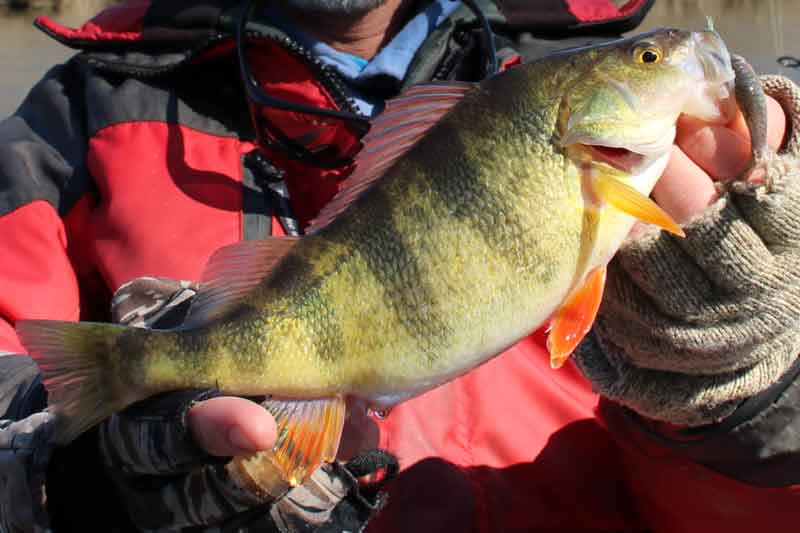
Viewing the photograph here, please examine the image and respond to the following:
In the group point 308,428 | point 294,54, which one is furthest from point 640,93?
point 294,54

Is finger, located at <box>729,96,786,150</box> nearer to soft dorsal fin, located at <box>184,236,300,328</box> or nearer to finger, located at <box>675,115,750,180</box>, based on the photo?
finger, located at <box>675,115,750,180</box>

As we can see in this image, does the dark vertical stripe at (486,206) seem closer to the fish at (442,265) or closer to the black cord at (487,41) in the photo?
the fish at (442,265)

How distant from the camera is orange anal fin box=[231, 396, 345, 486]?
1171mm

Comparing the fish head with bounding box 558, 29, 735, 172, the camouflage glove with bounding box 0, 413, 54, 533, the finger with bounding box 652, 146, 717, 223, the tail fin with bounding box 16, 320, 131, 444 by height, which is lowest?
the camouflage glove with bounding box 0, 413, 54, 533

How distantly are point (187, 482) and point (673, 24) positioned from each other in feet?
35.9

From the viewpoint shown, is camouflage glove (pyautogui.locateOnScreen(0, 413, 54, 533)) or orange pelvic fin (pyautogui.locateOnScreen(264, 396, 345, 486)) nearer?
orange pelvic fin (pyautogui.locateOnScreen(264, 396, 345, 486))

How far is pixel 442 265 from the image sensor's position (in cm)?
114

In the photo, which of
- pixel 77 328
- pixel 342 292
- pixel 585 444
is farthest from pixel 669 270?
pixel 77 328

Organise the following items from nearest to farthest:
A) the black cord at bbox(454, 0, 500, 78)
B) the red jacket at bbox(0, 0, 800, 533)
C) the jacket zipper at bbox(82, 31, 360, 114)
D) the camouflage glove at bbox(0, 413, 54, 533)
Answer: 1. the camouflage glove at bbox(0, 413, 54, 533)
2. the red jacket at bbox(0, 0, 800, 533)
3. the black cord at bbox(454, 0, 500, 78)
4. the jacket zipper at bbox(82, 31, 360, 114)

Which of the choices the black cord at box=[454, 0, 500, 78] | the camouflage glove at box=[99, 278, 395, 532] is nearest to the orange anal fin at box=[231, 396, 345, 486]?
the camouflage glove at box=[99, 278, 395, 532]

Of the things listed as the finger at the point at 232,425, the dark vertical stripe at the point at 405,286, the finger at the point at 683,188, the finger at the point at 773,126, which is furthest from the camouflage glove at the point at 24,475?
the finger at the point at 773,126

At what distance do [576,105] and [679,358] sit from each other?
1.60ft

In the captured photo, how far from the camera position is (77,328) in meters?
1.19

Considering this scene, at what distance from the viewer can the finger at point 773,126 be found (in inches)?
49.6
